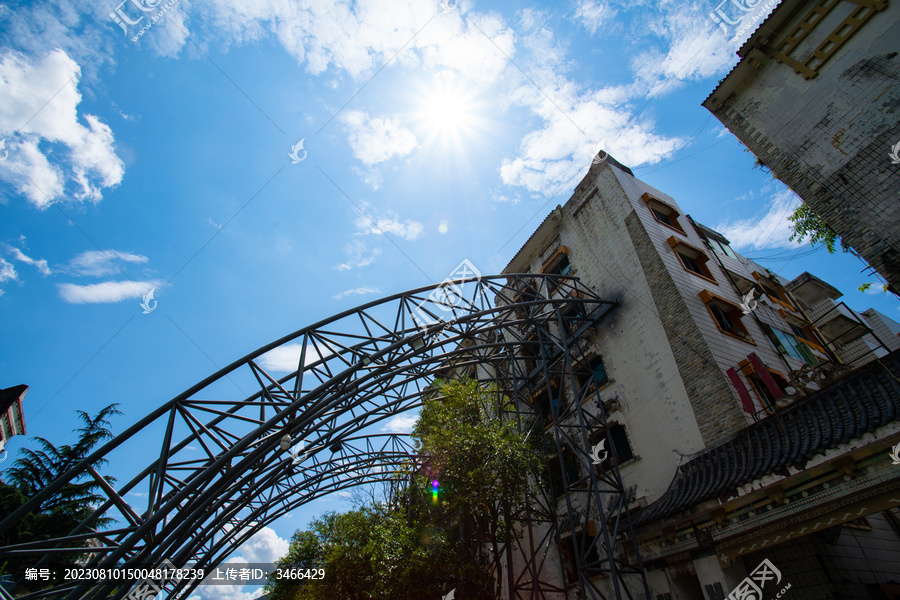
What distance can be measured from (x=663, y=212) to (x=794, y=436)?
36.7 feet

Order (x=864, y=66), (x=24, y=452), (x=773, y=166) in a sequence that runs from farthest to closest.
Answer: (x=24, y=452) → (x=773, y=166) → (x=864, y=66)

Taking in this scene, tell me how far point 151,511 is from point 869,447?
1361 centimetres

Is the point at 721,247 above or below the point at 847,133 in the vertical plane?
above

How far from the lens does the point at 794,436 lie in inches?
312

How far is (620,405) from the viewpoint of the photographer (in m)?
13.2

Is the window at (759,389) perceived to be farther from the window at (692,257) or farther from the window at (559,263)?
the window at (559,263)

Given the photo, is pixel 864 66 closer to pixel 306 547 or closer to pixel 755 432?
pixel 755 432

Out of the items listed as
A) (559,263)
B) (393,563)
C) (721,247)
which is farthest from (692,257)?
(393,563)

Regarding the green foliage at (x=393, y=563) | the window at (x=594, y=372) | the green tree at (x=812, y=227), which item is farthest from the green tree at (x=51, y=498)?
the green tree at (x=812, y=227)

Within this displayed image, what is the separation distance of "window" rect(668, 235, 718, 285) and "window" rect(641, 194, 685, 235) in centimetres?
160

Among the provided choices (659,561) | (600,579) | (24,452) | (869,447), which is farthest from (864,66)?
(24,452)

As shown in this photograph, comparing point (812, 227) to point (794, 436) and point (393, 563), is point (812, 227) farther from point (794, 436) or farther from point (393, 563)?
point (393, 563)

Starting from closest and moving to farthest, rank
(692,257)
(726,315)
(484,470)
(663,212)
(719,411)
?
(719,411), (484,470), (726,315), (692,257), (663,212)

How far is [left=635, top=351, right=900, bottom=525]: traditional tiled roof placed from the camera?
680 centimetres
